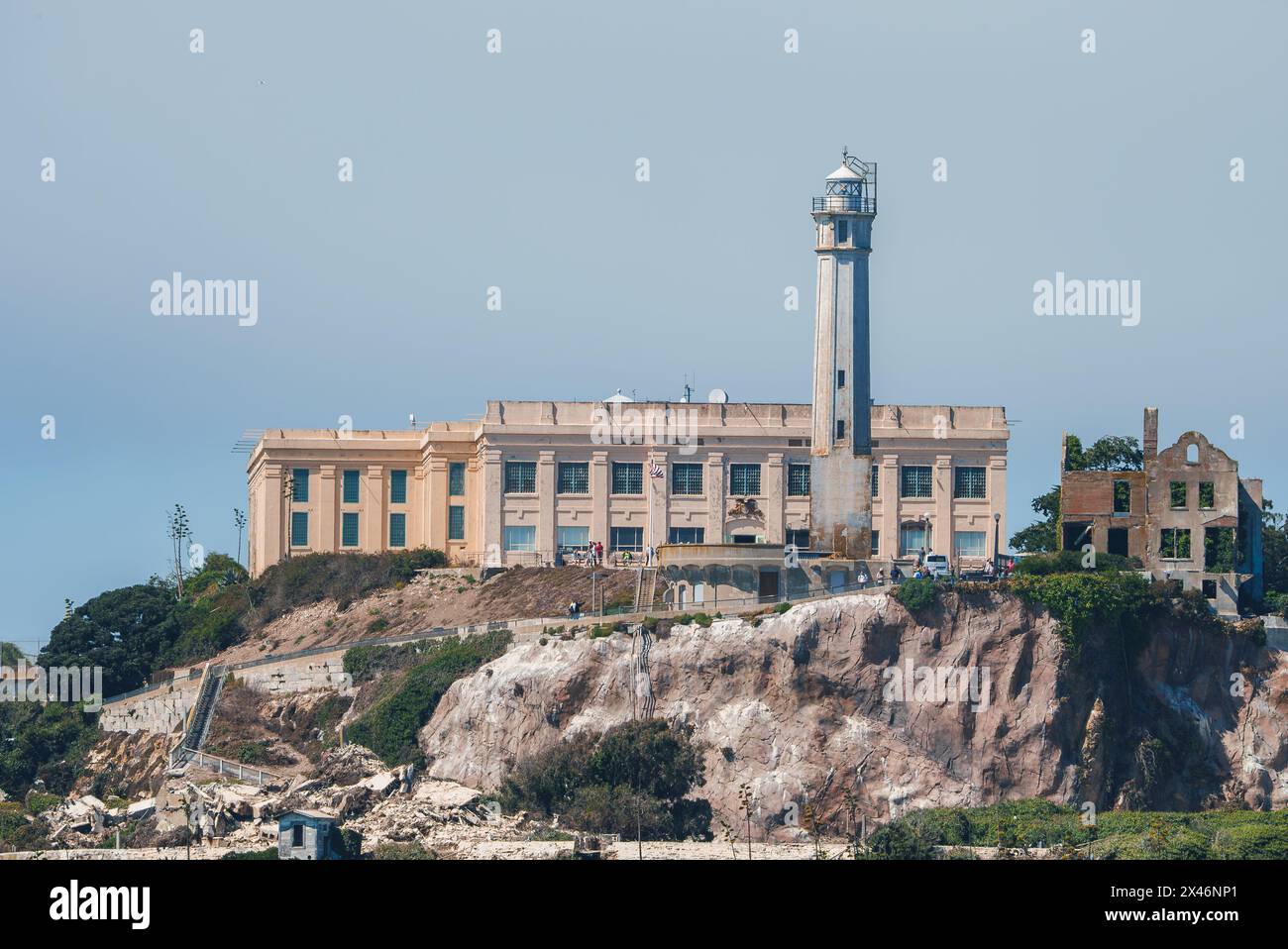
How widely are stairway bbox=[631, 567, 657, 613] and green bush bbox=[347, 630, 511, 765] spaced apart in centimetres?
487

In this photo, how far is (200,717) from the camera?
10594 cm

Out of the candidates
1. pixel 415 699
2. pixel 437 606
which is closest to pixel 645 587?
pixel 437 606

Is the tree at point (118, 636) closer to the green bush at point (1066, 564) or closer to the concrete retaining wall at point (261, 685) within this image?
the concrete retaining wall at point (261, 685)

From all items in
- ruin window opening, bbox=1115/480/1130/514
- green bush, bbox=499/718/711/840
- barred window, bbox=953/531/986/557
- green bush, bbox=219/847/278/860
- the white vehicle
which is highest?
ruin window opening, bbox=1115/480/1130/514

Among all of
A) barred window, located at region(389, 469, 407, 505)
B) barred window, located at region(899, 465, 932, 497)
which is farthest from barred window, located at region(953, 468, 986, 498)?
barred window, located at region(389, 469, 407, 505)

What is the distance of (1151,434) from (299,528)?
113 feet

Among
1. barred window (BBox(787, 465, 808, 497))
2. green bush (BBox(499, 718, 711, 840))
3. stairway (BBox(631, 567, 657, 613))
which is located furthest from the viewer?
barred window (BBox(787, 465, 808, 497))

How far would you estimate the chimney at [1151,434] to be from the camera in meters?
109

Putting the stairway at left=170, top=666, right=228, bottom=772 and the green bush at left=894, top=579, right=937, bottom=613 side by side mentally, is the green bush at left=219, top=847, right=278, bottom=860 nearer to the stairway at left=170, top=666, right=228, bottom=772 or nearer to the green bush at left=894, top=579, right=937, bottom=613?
the stairway at left=170, top=666, right=228, bottom=772

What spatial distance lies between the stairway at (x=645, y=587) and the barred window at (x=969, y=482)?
14.6m

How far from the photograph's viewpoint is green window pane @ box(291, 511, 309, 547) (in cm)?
11925

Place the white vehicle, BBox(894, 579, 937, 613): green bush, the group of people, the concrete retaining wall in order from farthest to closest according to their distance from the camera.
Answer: the group of people → the concrete retaining wall → the white vehicle → BBox(894, 579, 937, 613): green bush
